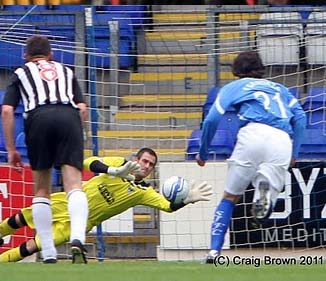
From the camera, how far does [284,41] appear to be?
15.0 m

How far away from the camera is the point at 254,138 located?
414 inches

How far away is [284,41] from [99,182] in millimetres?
3633

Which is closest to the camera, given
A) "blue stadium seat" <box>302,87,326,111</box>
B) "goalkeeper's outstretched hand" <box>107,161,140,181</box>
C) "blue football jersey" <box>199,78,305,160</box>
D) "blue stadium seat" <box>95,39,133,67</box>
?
"blue football jersey" <box>199,78,305,160</box>

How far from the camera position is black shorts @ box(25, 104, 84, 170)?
32.8ft

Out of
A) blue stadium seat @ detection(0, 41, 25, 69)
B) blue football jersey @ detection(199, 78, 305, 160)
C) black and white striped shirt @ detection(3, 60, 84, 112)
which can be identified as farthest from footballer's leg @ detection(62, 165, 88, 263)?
blue stadium seat @ detection(0, 41, 25, 69)

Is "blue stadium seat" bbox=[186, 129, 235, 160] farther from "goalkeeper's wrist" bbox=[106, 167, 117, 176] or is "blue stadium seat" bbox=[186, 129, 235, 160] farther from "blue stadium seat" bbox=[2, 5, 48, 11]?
"blue stadium seat" bbox=[2, 5, 48, 11]

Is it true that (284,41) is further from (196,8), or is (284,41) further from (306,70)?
(196,8)

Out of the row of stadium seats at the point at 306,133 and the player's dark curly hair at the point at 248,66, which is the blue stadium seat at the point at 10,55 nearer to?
the row of stadium seats at the point at 306,133

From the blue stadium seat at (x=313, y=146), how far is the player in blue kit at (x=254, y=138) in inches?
121

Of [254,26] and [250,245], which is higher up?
[254,26]

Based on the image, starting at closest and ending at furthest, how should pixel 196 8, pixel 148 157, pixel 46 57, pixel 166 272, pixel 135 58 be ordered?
pixel 166 272 → pixel 46 57 → pixel 148 157 → pixel 135 58 → pixel 196 8

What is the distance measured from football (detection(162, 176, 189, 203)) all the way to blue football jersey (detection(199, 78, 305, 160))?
3.15 feet

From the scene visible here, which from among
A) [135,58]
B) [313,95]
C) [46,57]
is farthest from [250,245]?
[46,57]

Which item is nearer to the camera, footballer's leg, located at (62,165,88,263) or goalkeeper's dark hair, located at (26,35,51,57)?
footballer's leg, located at (62,165,88,263)
